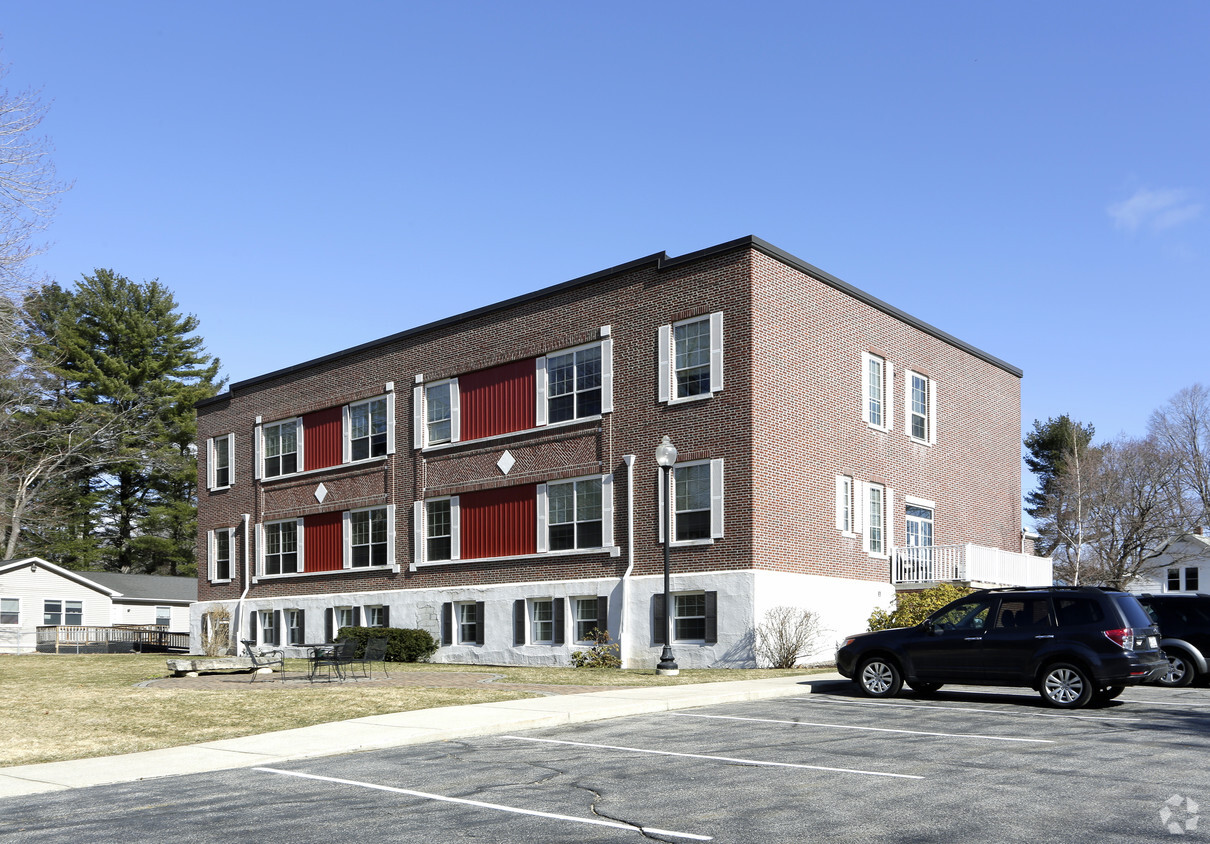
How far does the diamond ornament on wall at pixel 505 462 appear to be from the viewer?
33.5m

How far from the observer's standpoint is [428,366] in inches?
1431

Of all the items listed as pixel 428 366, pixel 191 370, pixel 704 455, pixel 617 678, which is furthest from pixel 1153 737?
pixel 191 370

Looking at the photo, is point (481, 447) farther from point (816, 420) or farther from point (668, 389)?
point (816, 420)

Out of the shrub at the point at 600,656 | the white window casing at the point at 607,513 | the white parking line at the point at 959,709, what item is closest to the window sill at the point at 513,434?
the white window casing at the point at 607,513

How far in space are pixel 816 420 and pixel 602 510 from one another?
239 inches

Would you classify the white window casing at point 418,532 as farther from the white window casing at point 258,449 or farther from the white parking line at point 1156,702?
the white parking line at point 1156,702

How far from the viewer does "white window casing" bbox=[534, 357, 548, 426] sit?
32.7 metres

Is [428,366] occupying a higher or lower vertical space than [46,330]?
lower

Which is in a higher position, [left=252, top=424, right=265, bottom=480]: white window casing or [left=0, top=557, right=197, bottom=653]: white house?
[left=252, top=424, right=265, bottom=480]: white window casing

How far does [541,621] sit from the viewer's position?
32375 millimetres

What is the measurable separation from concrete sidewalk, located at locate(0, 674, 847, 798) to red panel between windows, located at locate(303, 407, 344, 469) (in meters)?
22.0

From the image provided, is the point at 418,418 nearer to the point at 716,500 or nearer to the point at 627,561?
the point at 627,561

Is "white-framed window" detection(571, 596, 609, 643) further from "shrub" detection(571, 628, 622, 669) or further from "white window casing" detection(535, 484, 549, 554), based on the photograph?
"white window casing" detection(535, 484, 549, 554)

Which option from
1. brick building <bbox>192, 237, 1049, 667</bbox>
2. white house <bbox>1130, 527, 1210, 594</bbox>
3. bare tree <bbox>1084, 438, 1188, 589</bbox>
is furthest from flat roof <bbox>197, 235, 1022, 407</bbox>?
white house <bbox>1130, 527, 1210, 594</bbox>
